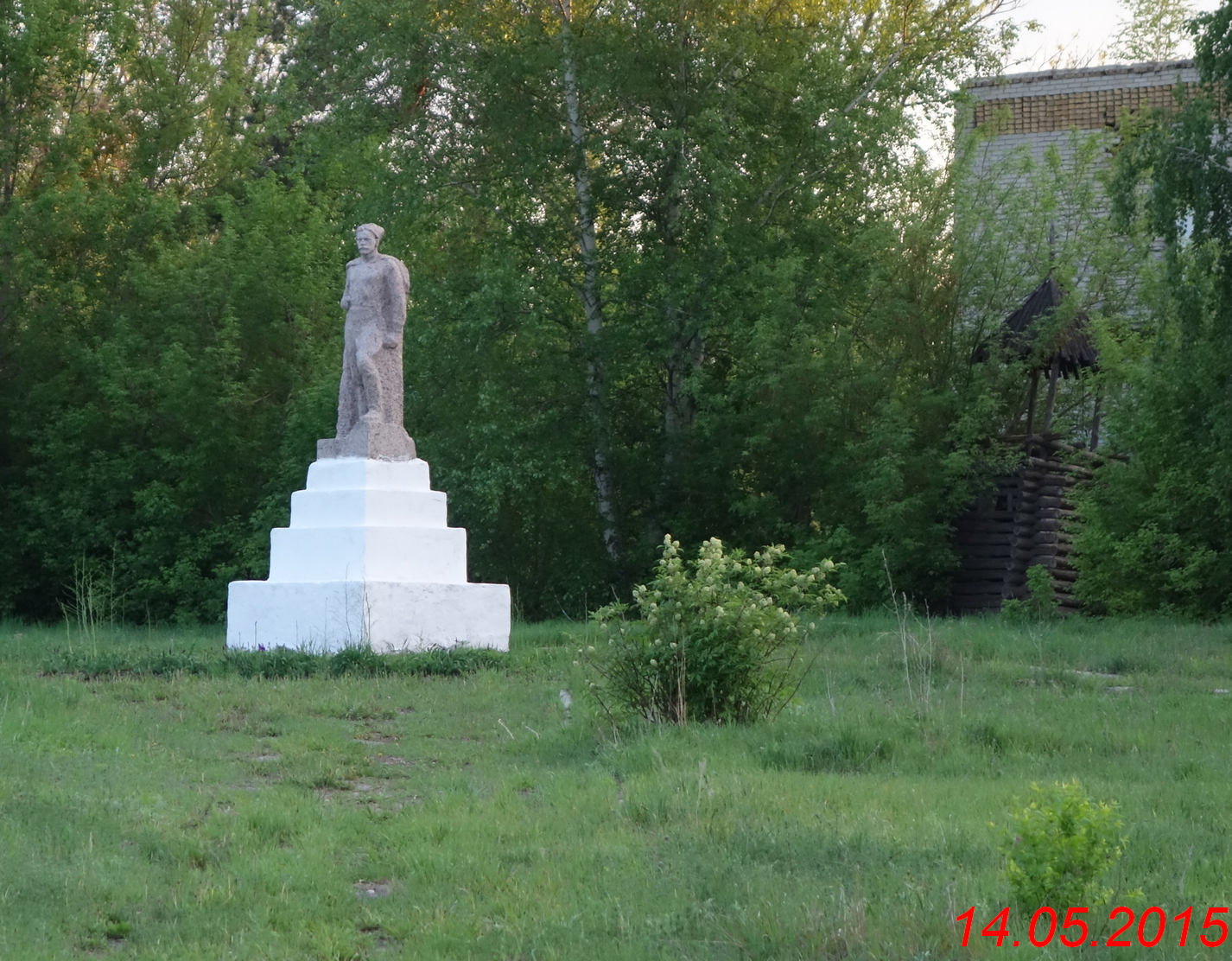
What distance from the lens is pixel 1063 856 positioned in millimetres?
5293

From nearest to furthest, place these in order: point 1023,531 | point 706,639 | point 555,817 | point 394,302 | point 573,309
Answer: point 555,817 < point 706,639 < point 394,302 < point 1023,531 < point 573,309

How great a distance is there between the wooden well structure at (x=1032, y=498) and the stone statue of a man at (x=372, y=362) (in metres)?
10.2

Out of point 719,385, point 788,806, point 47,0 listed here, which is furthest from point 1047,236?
point 788,806

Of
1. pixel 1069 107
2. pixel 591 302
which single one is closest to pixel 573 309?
pixel 591 302

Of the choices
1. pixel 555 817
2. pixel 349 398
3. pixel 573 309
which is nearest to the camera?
pixel 555 817

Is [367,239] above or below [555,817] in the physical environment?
above

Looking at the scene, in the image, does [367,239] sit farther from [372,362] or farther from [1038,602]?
[1038,602]

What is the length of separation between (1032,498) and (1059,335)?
2.46 m

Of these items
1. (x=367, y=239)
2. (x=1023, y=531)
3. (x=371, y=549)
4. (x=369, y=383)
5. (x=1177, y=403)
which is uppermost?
(x=367, y=239)

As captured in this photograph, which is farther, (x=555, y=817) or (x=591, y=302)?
(x=591, y=302)

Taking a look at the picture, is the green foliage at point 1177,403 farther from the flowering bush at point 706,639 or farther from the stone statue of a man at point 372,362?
the flowering bush at point 706,639

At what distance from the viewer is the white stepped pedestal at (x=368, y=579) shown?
588 inches
